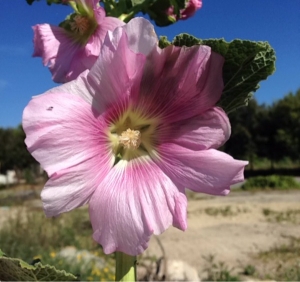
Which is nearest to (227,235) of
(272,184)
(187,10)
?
(187,10)

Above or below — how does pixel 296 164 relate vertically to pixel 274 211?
above

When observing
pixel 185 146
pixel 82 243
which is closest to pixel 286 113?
pixel 82 243

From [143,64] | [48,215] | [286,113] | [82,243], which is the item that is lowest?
[82,243]

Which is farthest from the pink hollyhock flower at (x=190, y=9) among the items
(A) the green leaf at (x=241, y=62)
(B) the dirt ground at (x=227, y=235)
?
(B) the dirt ground at (x=227, y=235)

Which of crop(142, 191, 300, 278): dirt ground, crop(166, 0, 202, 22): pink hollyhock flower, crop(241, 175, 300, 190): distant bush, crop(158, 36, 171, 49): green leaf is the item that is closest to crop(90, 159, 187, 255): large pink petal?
crop(158, 36, 171, 49): green leaf

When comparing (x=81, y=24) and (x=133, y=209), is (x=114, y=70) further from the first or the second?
(x=81, y=24)

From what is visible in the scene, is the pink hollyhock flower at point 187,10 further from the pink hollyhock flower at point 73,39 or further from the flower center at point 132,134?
the flower center at point 132,134

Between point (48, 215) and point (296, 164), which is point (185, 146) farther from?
point (296, 164)
